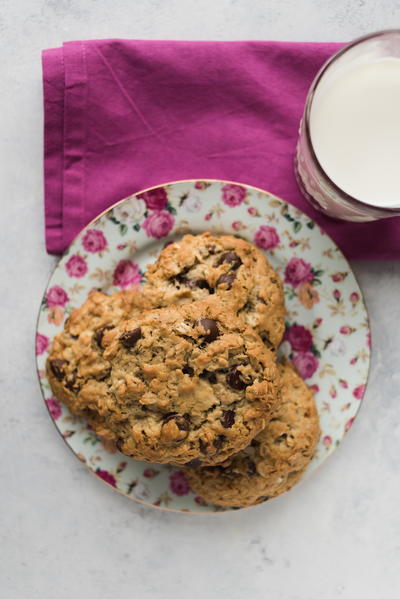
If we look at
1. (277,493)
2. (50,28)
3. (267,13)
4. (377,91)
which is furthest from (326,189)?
(50,28)

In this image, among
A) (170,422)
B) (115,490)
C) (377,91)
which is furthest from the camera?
(115,490)

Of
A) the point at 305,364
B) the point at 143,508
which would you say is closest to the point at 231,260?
the point at 305,364

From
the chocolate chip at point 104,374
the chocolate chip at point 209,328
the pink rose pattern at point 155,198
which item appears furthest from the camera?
the pink rose pattern at point 155,198

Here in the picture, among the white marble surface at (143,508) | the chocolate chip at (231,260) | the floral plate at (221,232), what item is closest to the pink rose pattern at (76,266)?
the floral plate at (221,232)

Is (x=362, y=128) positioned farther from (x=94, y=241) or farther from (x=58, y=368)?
(x=58, y=368)

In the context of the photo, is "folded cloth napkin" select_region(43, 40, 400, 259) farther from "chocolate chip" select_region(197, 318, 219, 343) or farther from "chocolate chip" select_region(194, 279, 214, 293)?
"chocolate chip" select_region(197, 318, 219, 343)

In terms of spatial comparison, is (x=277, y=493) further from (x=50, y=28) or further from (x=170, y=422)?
(x=50, y=28)

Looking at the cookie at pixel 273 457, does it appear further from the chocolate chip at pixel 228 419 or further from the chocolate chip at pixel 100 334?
the chocolate chip at pixel 100 334
